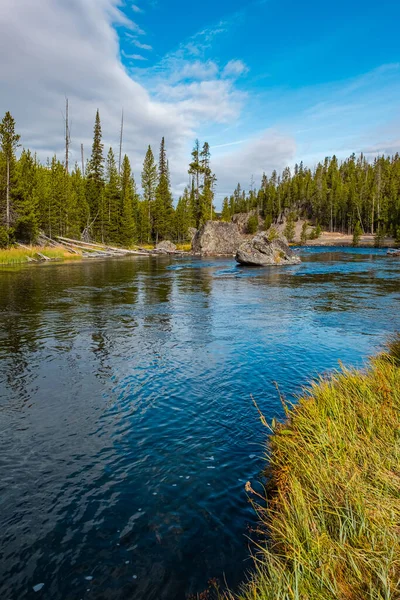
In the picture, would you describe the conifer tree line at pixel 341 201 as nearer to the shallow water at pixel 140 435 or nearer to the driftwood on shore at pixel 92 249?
the driftwood on shore at pixel 92 249

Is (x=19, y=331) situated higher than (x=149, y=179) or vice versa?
(x=149, y=179)

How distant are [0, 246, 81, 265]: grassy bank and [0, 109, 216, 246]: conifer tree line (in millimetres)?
2281

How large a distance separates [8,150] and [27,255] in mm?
11945

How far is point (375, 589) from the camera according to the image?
102 inches

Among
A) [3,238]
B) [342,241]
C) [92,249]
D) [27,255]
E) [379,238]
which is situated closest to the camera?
[3,238]

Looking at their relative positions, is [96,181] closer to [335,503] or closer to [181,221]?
[181,221]

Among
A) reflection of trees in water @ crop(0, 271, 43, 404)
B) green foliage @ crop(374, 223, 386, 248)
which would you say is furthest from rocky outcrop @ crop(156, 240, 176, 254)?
green foliage @ crop(374, 223, 386, 248)

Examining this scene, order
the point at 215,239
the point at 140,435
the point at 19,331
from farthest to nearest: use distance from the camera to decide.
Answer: the point at 215,239 → the point at 19,331 → the point at 140,435

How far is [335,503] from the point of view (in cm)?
367

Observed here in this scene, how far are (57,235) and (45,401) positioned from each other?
200 ft

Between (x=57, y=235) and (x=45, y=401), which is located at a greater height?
(x=57, y=235)

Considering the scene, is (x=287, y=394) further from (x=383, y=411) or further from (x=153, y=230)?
(x=153, y=230)

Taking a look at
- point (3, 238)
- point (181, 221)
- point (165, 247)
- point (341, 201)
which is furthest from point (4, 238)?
point (341, 201)

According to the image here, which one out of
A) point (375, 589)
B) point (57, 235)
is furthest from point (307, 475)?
point (57, 235)
